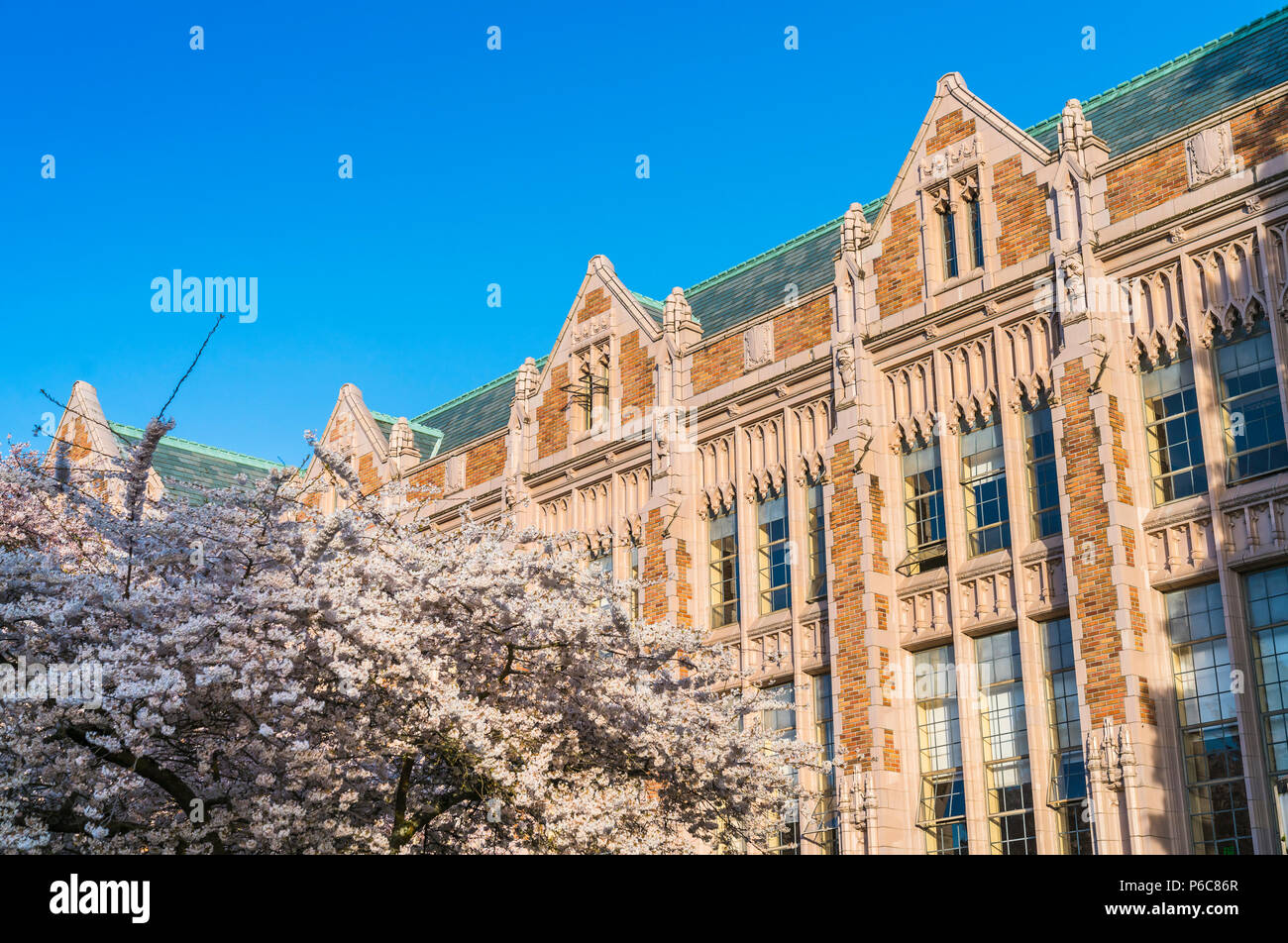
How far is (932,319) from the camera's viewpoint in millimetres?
23906

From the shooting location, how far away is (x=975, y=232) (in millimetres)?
24172

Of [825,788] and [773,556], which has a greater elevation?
[773,556]

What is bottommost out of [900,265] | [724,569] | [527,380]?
[724,569]

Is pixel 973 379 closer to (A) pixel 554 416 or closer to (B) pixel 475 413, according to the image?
(A) pixel 554 416

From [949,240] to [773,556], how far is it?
655cm

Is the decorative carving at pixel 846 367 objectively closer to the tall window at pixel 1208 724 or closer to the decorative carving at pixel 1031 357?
the decorative carving at pixel 1031 357

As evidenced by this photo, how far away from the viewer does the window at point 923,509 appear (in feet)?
76.9

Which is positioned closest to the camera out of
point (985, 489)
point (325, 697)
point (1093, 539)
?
point (325, 697)

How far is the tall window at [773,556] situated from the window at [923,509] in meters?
2.63

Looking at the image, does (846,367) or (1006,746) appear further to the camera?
(846,367)

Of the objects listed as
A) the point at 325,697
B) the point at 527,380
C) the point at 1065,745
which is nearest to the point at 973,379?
the point at 1065,745

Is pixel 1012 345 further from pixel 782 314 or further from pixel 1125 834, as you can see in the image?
pixel 1125 834

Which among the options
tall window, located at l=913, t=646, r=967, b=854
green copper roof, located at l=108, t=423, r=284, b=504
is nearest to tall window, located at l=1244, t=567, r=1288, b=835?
tall window, located at l=913, t=646, r=967, b=854
